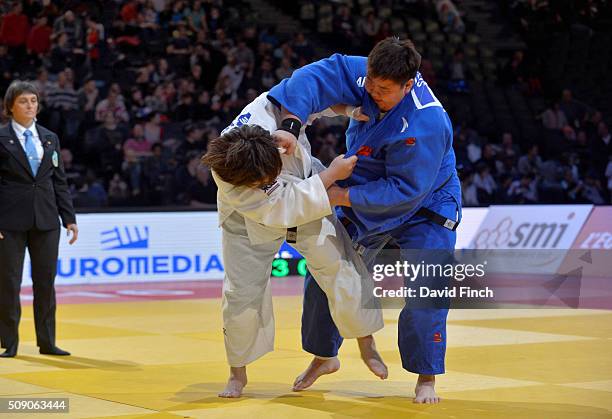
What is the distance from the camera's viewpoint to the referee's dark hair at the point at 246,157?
4527mm

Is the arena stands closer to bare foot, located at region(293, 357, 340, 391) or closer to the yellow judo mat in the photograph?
the yellow judo mat

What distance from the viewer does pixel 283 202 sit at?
4.62 meters

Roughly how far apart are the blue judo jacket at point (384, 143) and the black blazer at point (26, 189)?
2.58m

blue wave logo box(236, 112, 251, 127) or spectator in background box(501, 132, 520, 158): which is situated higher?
blue wave logo box(236, 112, 251, 127)

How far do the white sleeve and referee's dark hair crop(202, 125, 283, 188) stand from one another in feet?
0.18

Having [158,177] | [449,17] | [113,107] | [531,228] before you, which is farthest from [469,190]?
[113,107]

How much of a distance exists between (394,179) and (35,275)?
10.6 ft

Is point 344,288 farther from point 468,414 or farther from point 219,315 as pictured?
point 219,315

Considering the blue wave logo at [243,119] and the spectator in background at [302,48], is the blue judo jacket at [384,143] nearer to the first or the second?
the blue wave logo at [243,119]

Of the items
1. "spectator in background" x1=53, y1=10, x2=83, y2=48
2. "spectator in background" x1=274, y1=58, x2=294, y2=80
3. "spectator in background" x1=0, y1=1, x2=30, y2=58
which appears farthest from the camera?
"spectator in background" x1=274, y1=58, x2=294, y2=80

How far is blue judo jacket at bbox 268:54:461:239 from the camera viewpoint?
4.67 m

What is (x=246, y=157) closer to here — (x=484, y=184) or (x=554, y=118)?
(x=484, y=184)

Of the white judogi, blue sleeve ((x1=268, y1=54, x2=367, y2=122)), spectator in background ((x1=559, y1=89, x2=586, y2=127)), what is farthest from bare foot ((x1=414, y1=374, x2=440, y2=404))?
spectator in background ((x1=559, y1=89, x2=586, y2=127))

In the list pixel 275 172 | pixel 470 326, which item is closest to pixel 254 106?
pixel 275 172
